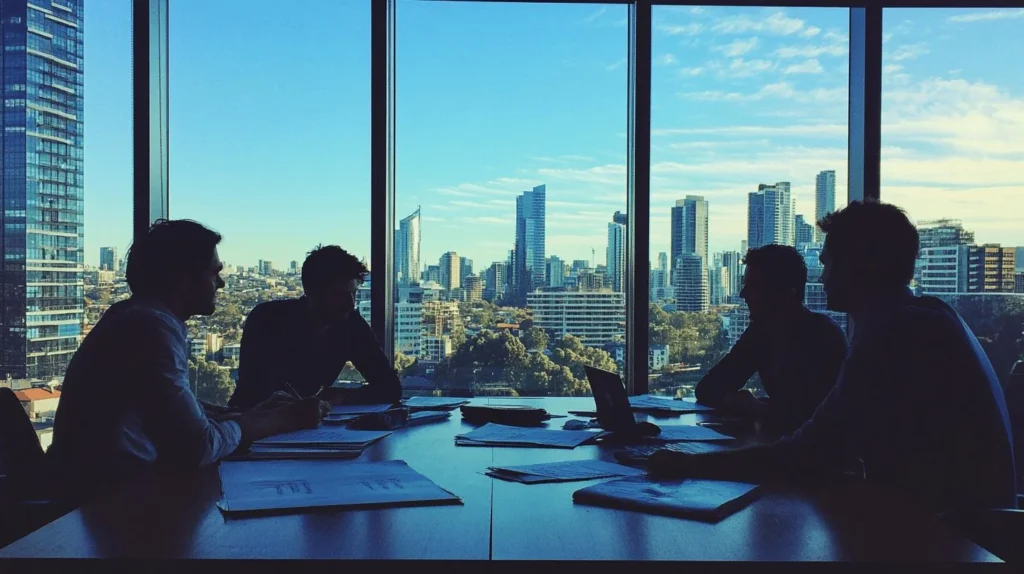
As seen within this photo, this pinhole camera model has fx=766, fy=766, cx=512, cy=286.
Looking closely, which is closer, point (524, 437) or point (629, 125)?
point (524, 437)

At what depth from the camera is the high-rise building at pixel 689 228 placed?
400 centimetres

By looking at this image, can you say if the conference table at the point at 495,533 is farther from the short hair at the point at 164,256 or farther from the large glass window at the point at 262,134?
the large glass window at the point at 262,134

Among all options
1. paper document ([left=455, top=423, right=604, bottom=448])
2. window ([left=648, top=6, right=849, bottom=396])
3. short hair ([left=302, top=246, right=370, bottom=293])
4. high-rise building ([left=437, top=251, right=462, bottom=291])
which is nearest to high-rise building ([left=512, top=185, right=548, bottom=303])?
high-rise building ([left=437, top=251, right=462, bottom=291])


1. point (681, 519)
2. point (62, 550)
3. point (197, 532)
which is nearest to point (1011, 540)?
point (681, 519)

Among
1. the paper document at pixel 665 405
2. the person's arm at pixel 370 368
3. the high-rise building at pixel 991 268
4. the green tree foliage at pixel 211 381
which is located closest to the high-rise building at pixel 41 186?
the green tree foliage at pixel 211 381

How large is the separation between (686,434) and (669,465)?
0.67 metres

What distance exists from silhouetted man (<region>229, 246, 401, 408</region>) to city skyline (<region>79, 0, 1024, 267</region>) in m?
0.58

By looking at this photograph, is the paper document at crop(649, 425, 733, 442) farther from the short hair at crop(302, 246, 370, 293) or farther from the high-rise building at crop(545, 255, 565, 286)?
the high-rise building at crop(545, 255, 565, 286)

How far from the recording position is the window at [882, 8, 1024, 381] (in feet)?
12.9

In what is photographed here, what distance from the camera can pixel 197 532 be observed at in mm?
1242

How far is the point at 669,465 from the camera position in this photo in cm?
167

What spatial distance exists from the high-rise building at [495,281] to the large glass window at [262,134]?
763 millimetres

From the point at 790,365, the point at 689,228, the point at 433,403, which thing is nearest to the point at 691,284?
the point at 689,228

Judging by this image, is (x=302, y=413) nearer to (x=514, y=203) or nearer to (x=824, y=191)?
(x=514, y=203)
